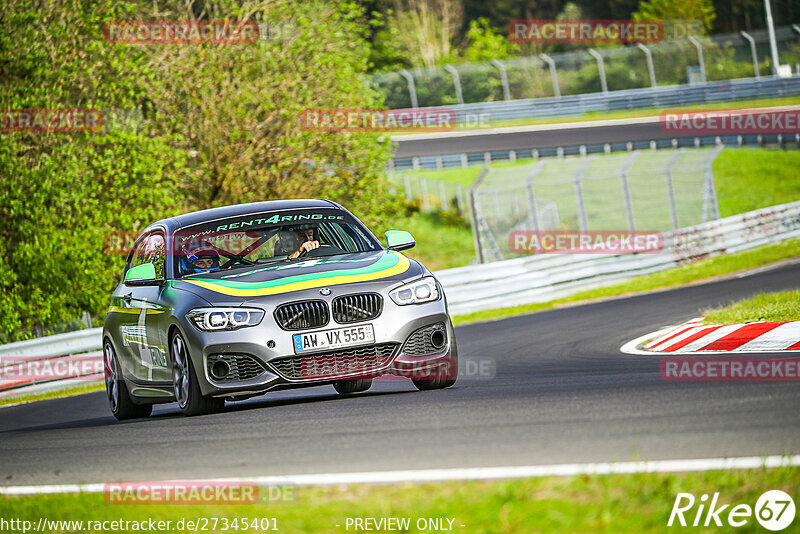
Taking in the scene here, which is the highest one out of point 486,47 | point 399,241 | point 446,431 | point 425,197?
point 399,241

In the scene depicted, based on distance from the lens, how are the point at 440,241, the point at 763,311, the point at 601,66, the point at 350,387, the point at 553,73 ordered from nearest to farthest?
the point at 350,387
the point at 763,311
the point at 440,241
the point at 553,73
the point at 601,66

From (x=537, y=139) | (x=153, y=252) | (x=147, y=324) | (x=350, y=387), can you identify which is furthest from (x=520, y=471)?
(x=537, y=139)

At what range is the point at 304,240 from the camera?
372 inches

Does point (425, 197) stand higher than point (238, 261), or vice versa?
point (238, 261)

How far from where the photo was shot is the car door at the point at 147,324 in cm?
889

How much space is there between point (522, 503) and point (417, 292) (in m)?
4.10

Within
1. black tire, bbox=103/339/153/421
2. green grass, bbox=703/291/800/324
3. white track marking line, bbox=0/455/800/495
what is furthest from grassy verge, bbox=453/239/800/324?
white track marking line, bbox=0/455/800/495

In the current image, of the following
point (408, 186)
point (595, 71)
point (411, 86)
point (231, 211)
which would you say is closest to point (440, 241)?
point (408, 186)

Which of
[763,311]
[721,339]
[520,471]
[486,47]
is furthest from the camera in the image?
[486,47]

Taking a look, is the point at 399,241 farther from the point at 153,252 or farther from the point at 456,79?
the point at 456,79

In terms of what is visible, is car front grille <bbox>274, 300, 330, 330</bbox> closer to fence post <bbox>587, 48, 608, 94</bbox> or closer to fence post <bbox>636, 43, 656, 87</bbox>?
fence post <bbox>587, 48, 608, 94</bbox>

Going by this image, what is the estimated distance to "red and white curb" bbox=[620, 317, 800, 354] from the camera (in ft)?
32.6

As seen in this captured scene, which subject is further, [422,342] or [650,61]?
[650,61]

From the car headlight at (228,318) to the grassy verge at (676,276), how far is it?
1162 cm
